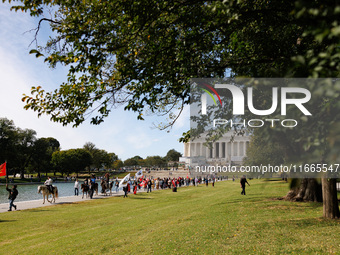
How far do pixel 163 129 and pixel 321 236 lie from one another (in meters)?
6.56

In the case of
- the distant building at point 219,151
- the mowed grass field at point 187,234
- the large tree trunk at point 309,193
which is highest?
the distant building at point 219,151

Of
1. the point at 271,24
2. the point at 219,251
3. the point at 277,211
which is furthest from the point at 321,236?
the point at 271,24

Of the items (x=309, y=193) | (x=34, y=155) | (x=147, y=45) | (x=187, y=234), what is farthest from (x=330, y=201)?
(x=34, y=155)

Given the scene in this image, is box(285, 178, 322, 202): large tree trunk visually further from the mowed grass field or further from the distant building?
the distant building

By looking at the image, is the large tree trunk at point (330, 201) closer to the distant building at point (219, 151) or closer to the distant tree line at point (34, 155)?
the distant building at point (219, 151)


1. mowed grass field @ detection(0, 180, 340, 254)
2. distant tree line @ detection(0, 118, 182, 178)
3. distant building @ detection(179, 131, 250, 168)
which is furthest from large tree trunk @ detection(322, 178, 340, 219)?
distant tree line @ detection(0, 118, 182, 178)

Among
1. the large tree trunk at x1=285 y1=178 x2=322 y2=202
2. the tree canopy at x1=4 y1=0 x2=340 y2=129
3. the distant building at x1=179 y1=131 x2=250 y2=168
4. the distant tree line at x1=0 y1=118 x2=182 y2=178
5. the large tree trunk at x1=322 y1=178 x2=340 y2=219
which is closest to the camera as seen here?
the tree canopy at x1=4 y1=0 x2=340 y2=129

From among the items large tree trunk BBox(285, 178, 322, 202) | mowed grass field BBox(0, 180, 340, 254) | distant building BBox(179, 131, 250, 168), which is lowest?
mowed grass field BBox(0, 180, 340, 254)

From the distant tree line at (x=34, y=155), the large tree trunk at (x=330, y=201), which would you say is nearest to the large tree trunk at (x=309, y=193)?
the large tree trunk at (x=330, y=201)

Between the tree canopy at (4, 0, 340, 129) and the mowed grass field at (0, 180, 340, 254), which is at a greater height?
the tree canopy at (4, 0, 340, 129)

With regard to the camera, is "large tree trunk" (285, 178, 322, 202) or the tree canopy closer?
the tree canopy

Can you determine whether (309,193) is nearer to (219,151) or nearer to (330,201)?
(330,201)

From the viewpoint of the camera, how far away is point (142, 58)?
854 cm

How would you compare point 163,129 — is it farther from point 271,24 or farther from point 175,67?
point 271,24
